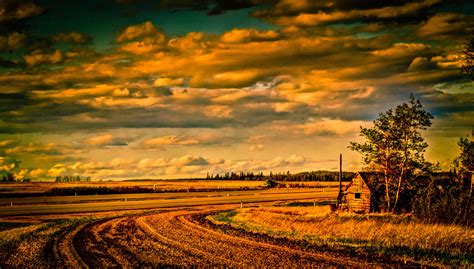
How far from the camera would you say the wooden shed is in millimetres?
42938

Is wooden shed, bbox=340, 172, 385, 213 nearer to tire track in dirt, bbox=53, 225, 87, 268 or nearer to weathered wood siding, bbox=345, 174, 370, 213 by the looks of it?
weathered wood siding, bbox=345, 174, 370, 213

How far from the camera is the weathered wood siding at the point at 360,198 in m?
43.2

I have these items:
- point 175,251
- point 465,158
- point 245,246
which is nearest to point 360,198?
point 465,158

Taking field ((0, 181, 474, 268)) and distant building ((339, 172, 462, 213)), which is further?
distant building ((339, 172, 462, 213))

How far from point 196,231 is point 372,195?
915 inches

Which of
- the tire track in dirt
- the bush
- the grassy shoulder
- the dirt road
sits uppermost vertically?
the bush

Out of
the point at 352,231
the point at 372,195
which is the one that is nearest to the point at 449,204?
the point at 352,231

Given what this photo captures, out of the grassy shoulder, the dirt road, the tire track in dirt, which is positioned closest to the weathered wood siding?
the grassy shoulder

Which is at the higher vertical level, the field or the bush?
the bush

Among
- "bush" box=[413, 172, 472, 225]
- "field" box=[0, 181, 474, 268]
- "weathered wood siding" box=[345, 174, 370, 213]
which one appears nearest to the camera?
"field" box=[0, 181, 474, 268]

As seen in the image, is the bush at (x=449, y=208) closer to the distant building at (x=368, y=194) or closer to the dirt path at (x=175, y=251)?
the dirt path at (x=175, y=251)

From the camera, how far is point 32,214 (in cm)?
4250

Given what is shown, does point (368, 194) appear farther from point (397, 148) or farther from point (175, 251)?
point (175, 251)

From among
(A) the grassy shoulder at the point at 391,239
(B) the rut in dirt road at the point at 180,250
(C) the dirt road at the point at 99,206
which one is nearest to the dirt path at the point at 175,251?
(B) the rut in dirt road at the point at 180,250
